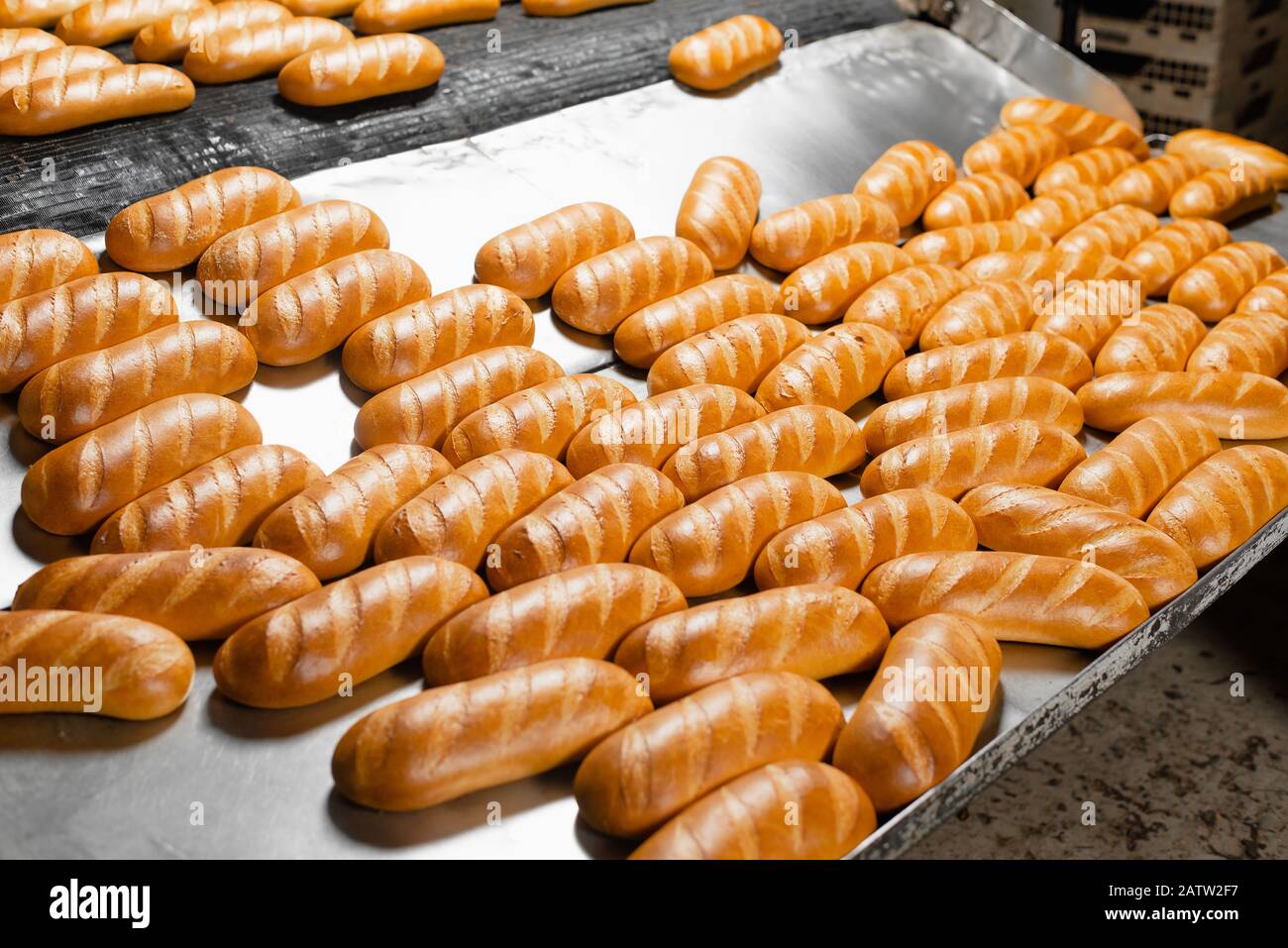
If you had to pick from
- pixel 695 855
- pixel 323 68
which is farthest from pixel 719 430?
pixel 323 68

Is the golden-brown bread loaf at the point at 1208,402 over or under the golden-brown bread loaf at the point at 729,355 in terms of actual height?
under

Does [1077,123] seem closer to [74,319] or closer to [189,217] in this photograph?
[189,217]

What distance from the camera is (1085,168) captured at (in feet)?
13.8

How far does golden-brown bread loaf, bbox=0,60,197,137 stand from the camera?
3.10 meters

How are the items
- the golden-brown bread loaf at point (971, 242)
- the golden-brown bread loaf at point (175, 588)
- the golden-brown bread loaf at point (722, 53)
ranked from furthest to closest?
the golden-brown bread loaf at point (722, 53) → the golden-brown bread loaf at point (971, 242) → the golden-brown bread loaf at point (175, 588)

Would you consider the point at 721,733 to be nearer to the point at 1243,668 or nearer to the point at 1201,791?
the point at 1201,791

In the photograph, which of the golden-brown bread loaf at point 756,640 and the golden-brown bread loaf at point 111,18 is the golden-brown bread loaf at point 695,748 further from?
the golden-brown bread loaf at point 111,18

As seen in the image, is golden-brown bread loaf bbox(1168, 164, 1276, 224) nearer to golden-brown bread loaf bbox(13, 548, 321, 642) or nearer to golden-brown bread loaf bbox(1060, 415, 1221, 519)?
golden-brown bread loaf bbox(1060, 415, 1221, 519)

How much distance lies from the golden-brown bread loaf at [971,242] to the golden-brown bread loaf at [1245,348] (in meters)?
0.67

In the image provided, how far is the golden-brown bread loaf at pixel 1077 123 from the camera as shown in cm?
445

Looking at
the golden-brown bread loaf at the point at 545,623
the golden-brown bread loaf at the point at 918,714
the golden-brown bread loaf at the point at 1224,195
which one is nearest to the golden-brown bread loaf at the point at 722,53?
the golden-brown bread loaf at the point at 1224,195

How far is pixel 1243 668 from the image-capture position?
4.09m

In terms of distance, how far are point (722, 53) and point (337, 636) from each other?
279 centimetres

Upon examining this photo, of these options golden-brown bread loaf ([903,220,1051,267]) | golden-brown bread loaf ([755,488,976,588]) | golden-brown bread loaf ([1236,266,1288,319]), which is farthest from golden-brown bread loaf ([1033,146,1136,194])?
golden-brown bread loaf ([755,488,976,588])
